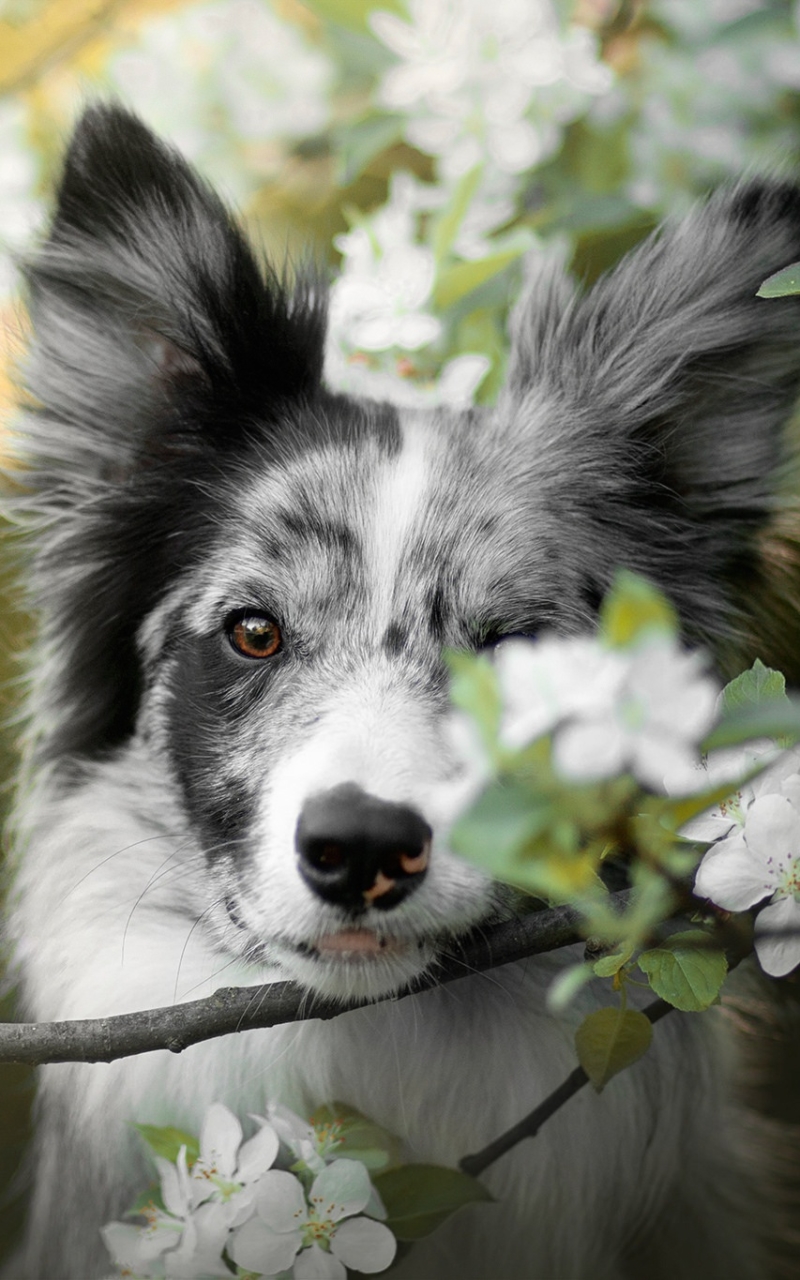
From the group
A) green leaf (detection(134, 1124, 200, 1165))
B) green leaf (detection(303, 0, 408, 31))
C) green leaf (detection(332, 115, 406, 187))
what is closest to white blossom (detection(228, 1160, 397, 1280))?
green leaf (detection(134, 1124, 200, 1165))

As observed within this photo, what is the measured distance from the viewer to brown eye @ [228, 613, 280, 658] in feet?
4.79

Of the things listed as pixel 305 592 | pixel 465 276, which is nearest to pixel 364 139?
pixel 465 276

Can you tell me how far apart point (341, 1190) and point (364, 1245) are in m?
0.06

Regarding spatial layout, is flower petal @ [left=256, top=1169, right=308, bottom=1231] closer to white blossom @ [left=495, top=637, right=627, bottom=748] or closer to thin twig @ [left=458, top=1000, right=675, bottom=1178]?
thin twig @ [left=458, top=1000, right=675, bottom=1178]

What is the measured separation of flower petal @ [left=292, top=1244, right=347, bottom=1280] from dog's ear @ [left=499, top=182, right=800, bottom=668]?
0.87 metres

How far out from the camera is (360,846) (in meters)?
1.10

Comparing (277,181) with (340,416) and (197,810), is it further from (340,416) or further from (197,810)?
(197,810)

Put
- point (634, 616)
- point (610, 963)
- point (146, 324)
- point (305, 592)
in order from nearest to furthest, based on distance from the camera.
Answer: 1. point (634, 616)
2. point (610, 963)
3. point (305, 592)
4. point (146, 324)

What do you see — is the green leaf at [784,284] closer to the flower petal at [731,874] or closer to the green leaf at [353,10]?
the flower petal at [731,874]

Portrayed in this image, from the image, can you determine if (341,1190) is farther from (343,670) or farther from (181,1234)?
(343,670)

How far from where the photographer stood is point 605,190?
2.11m

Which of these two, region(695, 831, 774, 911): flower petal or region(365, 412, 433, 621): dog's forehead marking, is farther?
region(365, 412, 433, 621): dog's forehead marking

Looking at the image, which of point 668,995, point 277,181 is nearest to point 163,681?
point 668,995

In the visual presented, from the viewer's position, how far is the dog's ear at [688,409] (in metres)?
1.43
